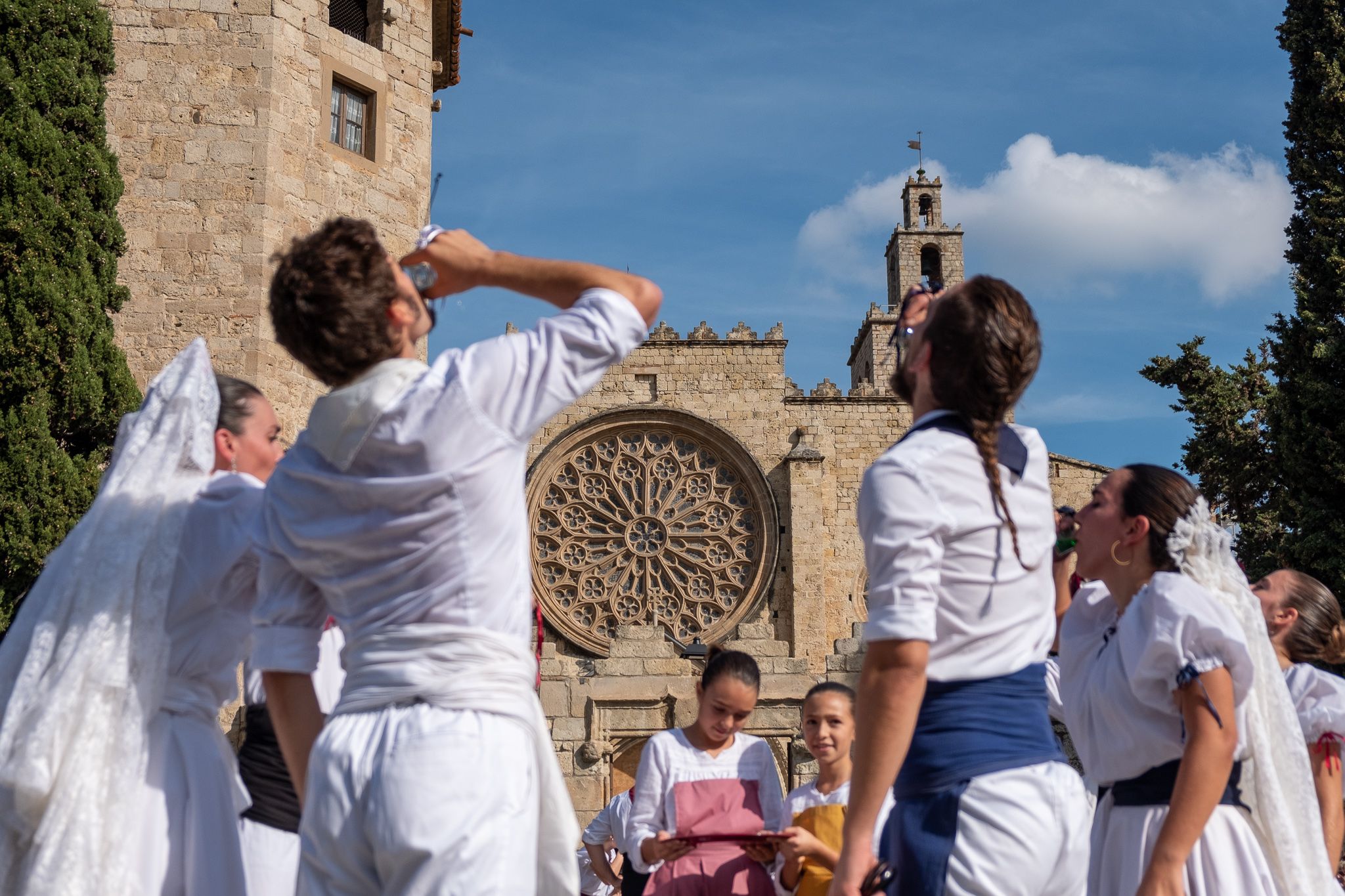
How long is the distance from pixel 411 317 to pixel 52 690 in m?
1.12

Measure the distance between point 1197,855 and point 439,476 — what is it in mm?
1872

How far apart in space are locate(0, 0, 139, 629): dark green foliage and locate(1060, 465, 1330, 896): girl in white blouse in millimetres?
7658

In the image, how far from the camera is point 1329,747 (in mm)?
3801

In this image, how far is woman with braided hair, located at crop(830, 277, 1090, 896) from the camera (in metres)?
2.04

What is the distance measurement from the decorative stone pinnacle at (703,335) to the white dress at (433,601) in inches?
818

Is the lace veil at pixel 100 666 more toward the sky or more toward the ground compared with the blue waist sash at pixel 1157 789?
more toward the sky

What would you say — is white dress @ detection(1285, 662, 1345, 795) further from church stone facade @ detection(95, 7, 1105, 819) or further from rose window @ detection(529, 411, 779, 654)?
rose window @ detection(529, 411, 779, 654)

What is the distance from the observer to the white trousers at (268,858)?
2826 mm

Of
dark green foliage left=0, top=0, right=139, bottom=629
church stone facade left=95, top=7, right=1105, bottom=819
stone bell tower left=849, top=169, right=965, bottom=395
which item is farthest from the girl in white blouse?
stone bell tower left=849, top=169, right=965, bottom=395

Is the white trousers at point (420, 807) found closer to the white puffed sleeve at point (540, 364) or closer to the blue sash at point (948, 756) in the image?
the white puffed sleeve at point (540, 364)

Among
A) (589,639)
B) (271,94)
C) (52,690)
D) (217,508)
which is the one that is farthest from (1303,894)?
(589,639)

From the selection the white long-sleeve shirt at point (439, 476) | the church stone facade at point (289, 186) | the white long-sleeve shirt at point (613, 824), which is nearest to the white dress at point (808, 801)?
the white long-sleeve shirt at point (613, 824)

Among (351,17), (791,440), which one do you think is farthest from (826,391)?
(351,17)

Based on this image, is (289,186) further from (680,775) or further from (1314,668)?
(1314,668)
